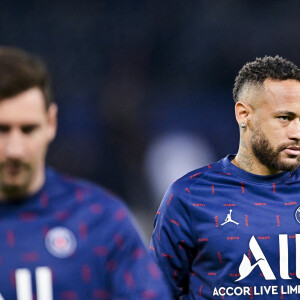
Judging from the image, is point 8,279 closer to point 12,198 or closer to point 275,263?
point 12,198

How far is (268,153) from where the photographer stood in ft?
11.9

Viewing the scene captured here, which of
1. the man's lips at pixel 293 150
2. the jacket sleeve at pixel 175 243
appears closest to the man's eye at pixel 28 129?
the jacket sleeve at pixel 175 243

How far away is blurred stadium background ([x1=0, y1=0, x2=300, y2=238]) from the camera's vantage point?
33.2ft

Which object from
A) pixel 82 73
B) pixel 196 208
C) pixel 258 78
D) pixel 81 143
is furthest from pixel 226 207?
pixel 82 73

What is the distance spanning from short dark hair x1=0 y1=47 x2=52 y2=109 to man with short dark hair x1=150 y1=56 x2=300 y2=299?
149cm

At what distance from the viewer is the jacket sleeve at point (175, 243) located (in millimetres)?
3598

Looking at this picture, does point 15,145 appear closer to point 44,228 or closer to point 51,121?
point 51,121

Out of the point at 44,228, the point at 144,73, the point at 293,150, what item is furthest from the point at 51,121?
the point at 144,73

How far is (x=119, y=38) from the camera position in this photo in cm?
1158

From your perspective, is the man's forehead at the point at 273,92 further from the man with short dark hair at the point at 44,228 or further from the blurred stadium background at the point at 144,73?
the blurred stadium background at the point at 144,73

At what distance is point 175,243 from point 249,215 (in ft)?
1.26

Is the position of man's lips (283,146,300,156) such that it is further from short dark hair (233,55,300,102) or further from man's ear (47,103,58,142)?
man's ear (47,103,58,142)

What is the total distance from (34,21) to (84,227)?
383 inches

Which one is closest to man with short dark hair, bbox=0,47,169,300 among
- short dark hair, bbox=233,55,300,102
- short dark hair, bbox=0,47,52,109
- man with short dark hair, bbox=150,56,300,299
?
short dark hair, bbox=0,47,52,109
